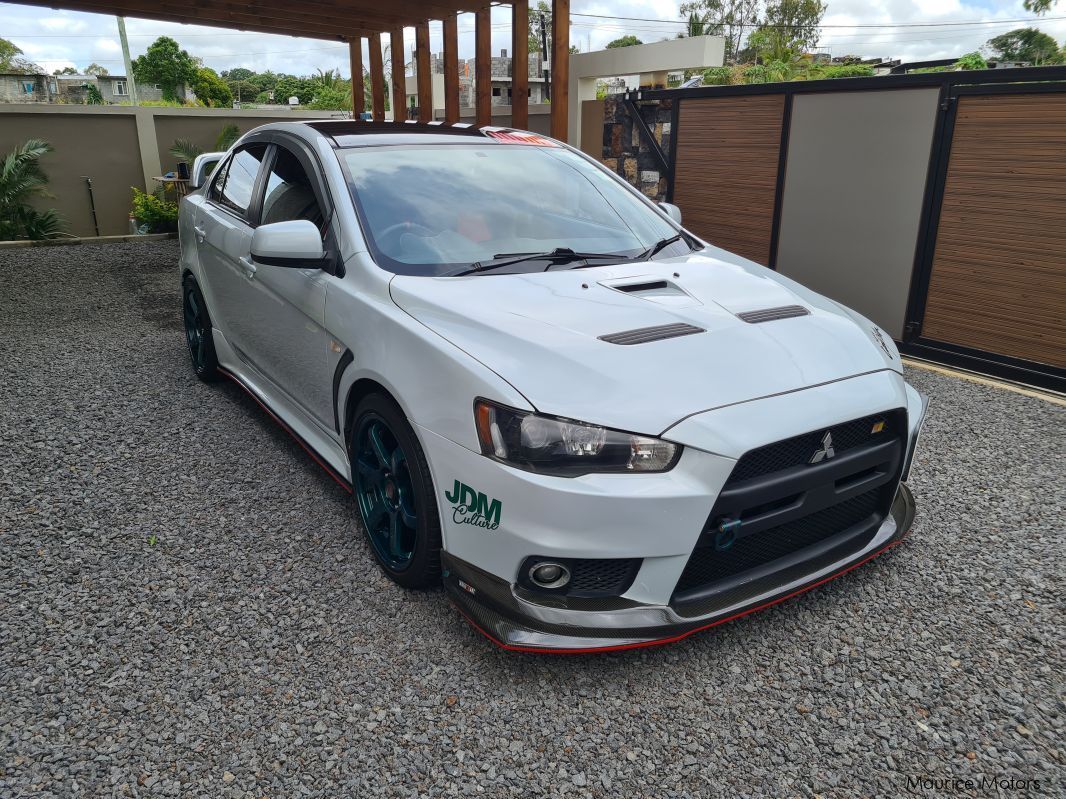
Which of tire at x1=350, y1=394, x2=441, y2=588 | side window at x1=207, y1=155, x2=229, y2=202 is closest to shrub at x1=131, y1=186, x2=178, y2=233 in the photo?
side window at x1=207, y1=155, x2=229, y2=202

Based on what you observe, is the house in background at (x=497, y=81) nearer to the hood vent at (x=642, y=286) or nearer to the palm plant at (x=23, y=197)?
the palm plant at (x=23, y=197)

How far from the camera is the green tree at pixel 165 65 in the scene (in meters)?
91.4

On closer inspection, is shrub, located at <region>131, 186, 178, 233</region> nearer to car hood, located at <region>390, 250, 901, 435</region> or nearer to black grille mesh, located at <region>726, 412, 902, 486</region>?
car hood, located at <region>390, 250, 901, 435</region>

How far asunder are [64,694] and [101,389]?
11.1 ft

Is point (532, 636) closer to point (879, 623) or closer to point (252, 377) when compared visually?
point (879, 623)

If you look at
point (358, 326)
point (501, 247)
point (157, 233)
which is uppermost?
point (501, 247)

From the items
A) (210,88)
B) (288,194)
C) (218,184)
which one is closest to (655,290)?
(288,194)

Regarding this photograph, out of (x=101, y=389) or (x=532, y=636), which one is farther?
(x=101, y=389)

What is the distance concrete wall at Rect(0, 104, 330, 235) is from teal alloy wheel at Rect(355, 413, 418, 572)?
13681 millimetres

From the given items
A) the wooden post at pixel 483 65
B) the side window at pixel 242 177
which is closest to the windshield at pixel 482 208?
the side window at pixel 242 177

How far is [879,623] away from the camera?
9.19 feet

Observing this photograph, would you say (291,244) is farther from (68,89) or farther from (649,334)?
(68,89)

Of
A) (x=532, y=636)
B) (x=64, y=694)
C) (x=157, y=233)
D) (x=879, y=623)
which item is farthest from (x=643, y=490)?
(x=157, y=233)

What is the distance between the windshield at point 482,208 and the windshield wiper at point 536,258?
0.9 inches
